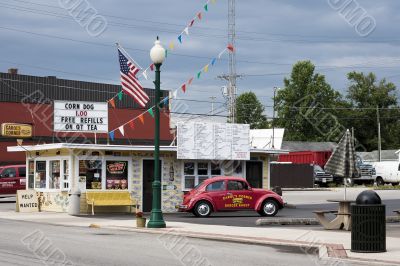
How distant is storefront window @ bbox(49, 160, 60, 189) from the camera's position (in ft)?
102

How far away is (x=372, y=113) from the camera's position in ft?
363

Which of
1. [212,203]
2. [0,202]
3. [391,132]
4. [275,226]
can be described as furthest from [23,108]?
[391,132]

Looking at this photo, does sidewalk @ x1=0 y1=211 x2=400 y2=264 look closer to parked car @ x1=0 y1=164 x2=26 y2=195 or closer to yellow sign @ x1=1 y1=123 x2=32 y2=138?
yellow sign @ x1=1 y1=123 x2=32 y2=138

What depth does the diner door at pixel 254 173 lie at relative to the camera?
1350 inches

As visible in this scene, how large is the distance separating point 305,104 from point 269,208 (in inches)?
2904

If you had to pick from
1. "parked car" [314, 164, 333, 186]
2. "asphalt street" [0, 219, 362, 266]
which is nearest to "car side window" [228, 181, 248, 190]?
"asphalt street" [0, 219, 362, 266]

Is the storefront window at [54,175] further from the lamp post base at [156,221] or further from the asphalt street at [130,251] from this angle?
the asphalt street at [130,251]

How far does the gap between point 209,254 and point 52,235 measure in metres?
5.84

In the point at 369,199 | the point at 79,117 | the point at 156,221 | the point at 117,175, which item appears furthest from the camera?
the point at 79,117

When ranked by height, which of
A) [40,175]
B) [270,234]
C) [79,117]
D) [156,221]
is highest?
[79,117]

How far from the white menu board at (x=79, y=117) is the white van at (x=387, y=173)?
38.1 meters

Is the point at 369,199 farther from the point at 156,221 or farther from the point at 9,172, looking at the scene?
the point at 9,172

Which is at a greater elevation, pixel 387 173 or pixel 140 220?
pixel 387 173

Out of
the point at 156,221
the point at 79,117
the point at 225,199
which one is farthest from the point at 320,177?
the point at 156,221
